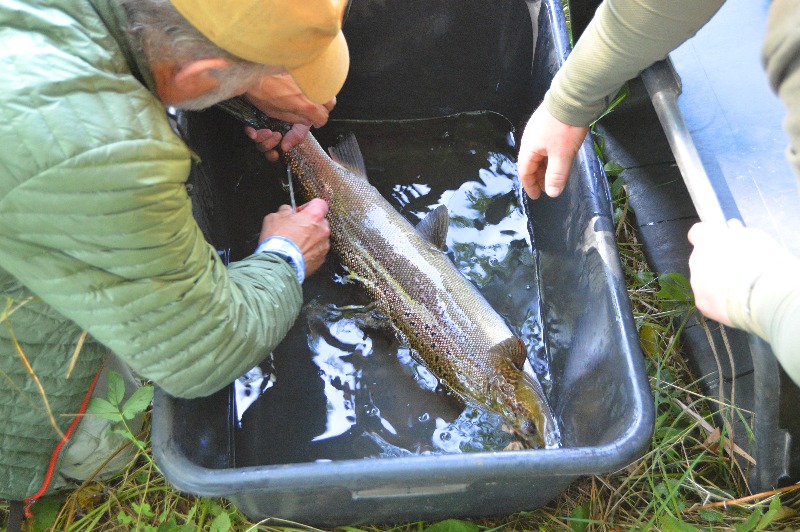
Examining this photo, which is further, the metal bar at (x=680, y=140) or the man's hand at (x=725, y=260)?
the metal bar at (x=680, y=140)

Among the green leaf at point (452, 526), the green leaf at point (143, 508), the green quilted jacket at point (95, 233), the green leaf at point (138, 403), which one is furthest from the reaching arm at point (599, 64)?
the green leaf at point (143, 508)

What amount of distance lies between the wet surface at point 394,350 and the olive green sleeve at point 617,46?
788 mm

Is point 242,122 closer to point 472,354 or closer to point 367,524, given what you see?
point 472,354

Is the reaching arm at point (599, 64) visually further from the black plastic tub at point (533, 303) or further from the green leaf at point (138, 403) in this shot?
the green leaf at point (138, 403)

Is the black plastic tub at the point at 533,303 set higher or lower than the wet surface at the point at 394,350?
higher

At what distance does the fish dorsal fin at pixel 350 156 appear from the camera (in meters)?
2.49

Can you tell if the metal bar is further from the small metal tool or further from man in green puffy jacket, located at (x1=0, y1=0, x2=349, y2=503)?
the small metal tool

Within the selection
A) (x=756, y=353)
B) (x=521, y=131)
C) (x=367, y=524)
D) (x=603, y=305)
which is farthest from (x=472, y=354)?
(x=521, y=131)

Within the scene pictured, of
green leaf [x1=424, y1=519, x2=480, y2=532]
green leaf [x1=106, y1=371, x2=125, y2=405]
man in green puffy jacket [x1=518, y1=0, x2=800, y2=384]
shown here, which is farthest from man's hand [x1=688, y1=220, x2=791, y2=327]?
green leaf [x1=106, y1=371, x2=125, y2=405]

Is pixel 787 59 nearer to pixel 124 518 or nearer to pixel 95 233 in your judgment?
pixel 95 233

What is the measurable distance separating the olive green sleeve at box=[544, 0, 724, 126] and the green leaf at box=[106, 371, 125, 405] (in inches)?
54.8

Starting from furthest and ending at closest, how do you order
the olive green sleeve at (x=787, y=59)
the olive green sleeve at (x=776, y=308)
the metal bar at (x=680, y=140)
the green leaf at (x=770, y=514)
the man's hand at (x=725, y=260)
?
the green leaf at (x=770, y=514) → the metal bar at (x=680, y=140) → the man's hand at (x=725, y=260) → the olive green sleeve at (x=776, y=308) → the olive green sleeve at (x=787, y=59)

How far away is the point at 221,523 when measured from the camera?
187 centimetres

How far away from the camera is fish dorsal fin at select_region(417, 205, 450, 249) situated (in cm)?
234
